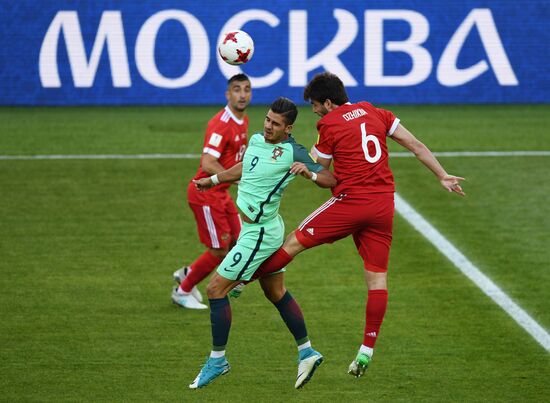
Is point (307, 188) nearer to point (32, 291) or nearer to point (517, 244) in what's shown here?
point (517, 244)

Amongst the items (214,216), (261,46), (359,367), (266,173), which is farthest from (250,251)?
(261,46)

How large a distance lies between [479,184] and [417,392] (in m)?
8.20

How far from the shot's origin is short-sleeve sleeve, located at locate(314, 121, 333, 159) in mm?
8984

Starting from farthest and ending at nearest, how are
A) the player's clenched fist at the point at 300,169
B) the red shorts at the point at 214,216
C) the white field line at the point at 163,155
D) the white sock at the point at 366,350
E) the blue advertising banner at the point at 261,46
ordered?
the blue advertising banner at the point at 261,46 → the white field line at the point at 163,155 → the red shorts at the point at 214,216 → the white sock at the point at 366,350 → the player's clenched fist at the point at 300,169

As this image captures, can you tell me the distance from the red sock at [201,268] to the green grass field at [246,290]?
0.32 m

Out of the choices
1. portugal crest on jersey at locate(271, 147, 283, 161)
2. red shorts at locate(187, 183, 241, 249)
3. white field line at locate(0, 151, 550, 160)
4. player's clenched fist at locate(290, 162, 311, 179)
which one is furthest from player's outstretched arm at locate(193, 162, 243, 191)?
white field line at locate(0, 151, 550, 160)

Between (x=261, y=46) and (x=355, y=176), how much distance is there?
43.9 ft

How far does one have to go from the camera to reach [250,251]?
8797 millimetres

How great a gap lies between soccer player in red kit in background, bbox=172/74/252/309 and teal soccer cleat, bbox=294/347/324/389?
7.83ft

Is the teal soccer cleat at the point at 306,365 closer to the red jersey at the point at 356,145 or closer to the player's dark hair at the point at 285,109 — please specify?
the red jersey at the point at 356,145

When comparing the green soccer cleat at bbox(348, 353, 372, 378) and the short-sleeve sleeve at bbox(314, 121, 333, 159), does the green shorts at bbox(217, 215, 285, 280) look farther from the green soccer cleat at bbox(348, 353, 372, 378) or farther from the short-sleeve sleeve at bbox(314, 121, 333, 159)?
the green soccer cleat at bbox(348, 353, 372, 378)

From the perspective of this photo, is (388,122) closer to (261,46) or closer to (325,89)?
(325,89)

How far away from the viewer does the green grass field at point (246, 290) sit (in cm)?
941

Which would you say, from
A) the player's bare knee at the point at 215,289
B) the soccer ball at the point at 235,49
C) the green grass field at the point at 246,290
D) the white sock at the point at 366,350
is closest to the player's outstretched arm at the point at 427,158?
the white sock at the point at 366,350
